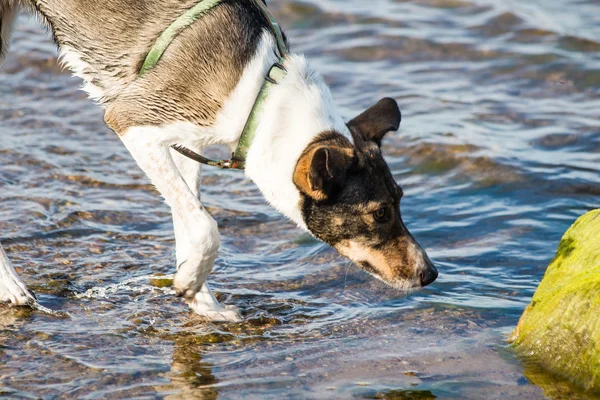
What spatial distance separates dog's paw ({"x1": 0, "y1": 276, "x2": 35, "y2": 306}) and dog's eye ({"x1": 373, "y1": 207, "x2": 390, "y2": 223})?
2.34 m

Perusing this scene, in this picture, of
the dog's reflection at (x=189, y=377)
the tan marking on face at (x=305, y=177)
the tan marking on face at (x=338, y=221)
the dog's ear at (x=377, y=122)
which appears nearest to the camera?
the dog's reflection at (x=189, y=377)

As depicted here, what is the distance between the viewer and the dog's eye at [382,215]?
588cm

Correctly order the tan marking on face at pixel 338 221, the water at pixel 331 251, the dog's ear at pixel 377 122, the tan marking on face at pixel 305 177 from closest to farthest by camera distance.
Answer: the water at pixel 331 251 → the tan marking on face at pixel 305 177 → the tan marking on face at pixel 338 221 → the dog's ear at pixel 377 122

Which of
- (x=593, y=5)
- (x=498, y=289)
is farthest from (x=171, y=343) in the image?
(x=593, y=5)

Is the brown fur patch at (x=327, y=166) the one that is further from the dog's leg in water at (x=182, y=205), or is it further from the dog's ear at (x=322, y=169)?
the dog's leg in water at (x=182, y=205)

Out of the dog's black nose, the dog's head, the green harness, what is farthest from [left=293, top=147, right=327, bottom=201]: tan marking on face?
the dog's black nose

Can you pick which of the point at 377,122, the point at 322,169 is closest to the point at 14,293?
the point at 322,169

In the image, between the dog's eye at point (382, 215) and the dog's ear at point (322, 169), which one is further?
the dog's eye at point (382, 215)

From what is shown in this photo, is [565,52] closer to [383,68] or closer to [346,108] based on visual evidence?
[383,68]

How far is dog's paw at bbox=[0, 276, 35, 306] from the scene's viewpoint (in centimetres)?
615

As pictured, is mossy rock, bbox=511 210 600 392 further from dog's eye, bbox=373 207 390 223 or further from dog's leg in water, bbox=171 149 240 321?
dog's leg in water, bbox=171 149 240 321

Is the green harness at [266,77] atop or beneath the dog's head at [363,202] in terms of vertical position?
atop

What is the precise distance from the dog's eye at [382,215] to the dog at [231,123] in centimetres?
1

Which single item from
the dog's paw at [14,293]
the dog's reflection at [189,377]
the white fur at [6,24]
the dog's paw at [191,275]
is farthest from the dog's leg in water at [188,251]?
the white fur at [6,24]
